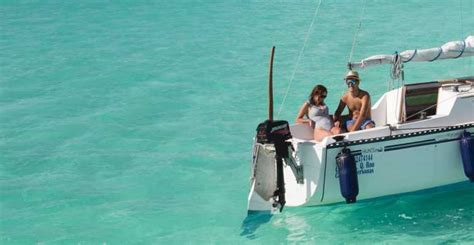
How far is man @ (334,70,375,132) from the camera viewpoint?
34.1 ft

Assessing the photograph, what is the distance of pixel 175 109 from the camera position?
15469 mm

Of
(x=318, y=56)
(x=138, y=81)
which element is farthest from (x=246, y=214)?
(x=318, y=56)

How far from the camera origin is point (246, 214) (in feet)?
34.9

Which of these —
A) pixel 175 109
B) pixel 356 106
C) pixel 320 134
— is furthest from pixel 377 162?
pixel 175 109

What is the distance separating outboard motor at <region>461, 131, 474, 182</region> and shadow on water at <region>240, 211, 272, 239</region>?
2.54m

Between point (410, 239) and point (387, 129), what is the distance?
1375mm

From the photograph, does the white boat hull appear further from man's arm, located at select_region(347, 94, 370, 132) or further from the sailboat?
man's arm, located at select_region(347, 94, 370, 132)

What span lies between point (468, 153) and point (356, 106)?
5.05ft

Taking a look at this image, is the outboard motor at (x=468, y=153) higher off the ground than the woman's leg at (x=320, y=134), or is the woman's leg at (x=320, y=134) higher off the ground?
the woman's leg at (x=320, y=134)

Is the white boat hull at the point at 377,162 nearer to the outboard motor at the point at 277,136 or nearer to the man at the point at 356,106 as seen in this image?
the outboard motor at the point at 277,136

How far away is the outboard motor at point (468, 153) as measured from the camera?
33.0 feet

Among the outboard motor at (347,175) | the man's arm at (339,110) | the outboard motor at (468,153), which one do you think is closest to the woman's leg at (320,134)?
the man's arm at (339,110)

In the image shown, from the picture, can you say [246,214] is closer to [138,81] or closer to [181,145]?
[181,145]

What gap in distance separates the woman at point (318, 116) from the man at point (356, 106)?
23cm
